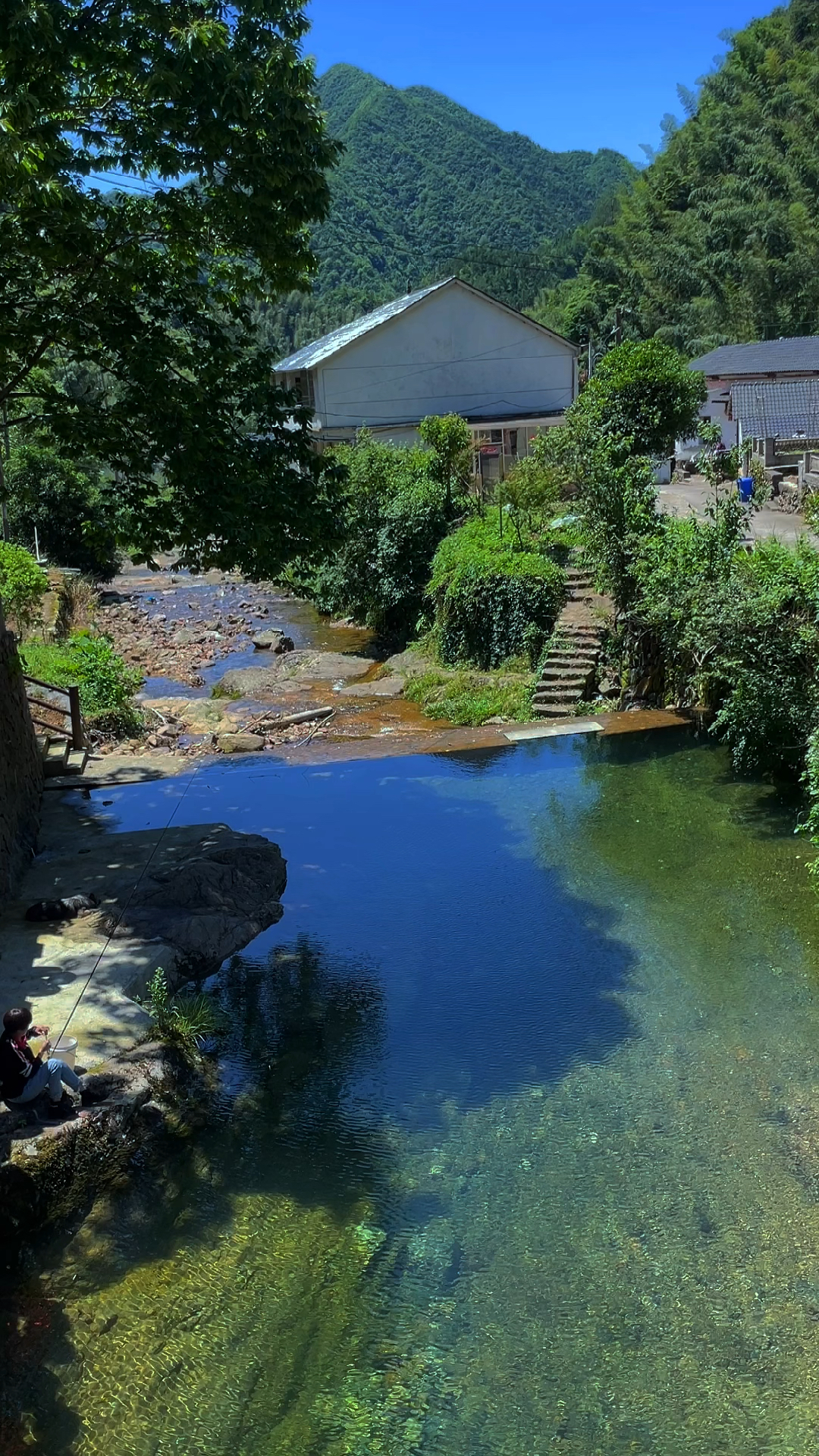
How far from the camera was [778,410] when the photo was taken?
34500 mm

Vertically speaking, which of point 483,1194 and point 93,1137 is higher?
point 93,1137

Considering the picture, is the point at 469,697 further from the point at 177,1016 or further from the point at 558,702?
the point at 177,1016

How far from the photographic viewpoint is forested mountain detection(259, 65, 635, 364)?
107m

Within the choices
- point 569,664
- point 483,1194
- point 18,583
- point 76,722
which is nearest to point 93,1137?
point 483,1194

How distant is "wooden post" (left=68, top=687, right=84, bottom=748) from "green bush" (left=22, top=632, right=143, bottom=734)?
2.93 metres

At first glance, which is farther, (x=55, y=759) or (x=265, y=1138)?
(x=55, y=759)

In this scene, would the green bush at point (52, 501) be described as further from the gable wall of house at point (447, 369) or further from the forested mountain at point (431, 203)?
the forested mountain at point (431, 203)

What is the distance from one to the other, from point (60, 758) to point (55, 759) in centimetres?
9

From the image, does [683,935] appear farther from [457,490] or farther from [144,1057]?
[457,490]

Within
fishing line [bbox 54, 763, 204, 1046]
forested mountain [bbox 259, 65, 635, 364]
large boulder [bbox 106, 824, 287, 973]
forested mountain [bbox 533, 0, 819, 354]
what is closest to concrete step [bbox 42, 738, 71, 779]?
fishing line [bbox 54, 763, 204, 1046]

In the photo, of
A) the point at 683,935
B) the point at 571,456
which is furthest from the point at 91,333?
the point at 571,456

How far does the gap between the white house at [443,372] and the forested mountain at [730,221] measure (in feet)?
28.2

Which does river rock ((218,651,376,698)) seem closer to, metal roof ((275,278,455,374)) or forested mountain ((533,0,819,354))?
metal roof ((275,278,455,374))

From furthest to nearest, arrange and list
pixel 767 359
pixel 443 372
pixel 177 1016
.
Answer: pixel 767 359 → pixel 443 372 → pixel 177 1016
